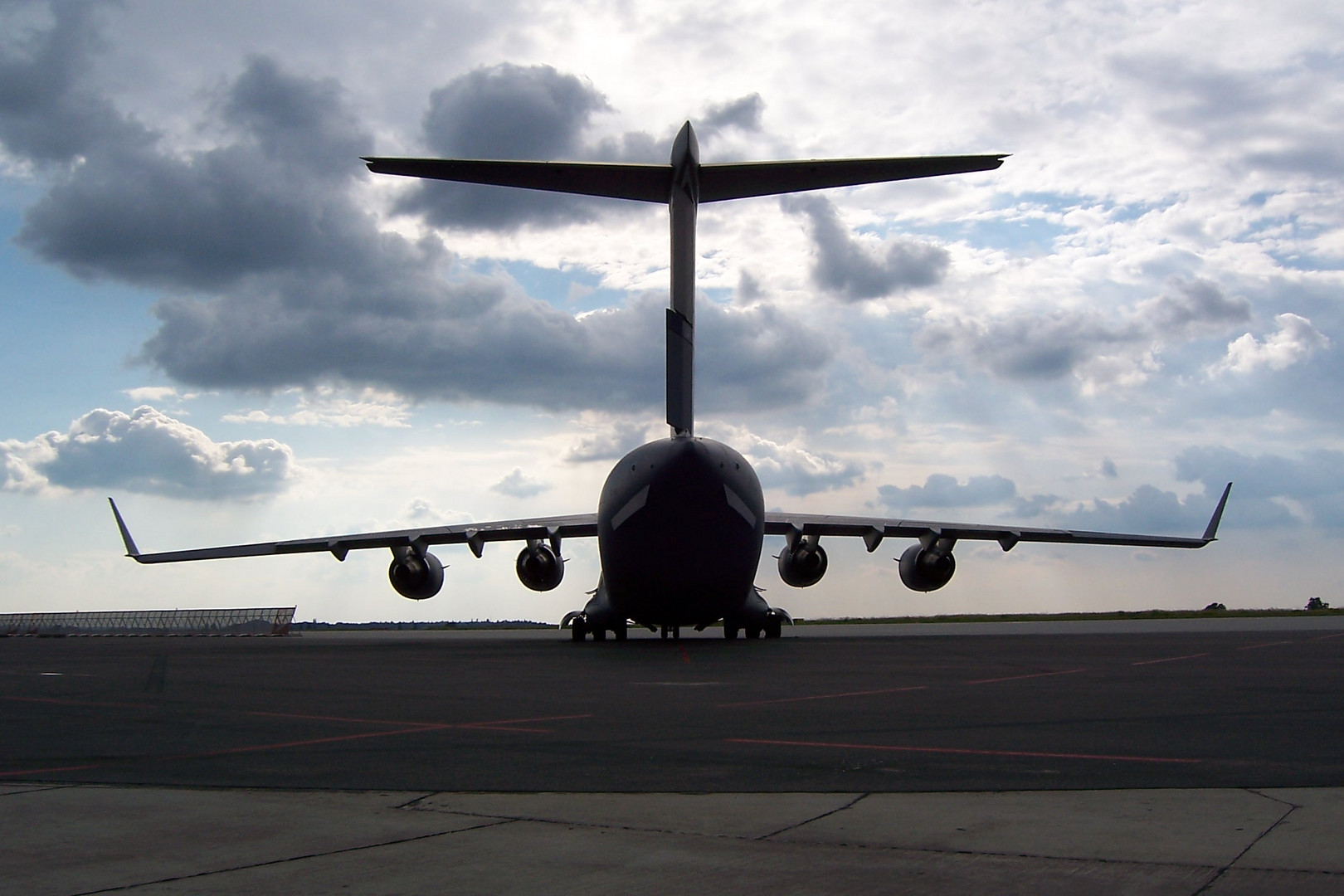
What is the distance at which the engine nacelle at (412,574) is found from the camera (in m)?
28.8

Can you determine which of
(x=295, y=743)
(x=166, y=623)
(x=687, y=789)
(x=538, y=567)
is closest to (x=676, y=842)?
(x=687, y=789)

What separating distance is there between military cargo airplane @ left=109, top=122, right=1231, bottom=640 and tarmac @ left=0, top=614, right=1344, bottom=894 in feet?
34.9

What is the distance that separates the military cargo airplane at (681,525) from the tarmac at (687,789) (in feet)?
34.9

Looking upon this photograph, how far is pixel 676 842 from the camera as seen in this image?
13.1 feet

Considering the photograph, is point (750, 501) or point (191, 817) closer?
point (191, 817)

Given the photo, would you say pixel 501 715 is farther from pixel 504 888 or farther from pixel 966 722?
pixel 504 888

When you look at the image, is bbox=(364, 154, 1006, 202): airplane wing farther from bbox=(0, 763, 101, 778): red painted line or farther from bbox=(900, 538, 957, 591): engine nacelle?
bbox=(0, 763, 101, 778): red painted line

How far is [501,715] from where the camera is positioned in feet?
27.9

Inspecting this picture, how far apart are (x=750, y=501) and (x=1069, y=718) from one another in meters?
14.8

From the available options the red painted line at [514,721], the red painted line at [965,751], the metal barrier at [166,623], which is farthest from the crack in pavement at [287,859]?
the metal barrier at [166,623]

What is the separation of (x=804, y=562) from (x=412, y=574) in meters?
10.2

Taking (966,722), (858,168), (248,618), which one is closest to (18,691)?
(966,722)

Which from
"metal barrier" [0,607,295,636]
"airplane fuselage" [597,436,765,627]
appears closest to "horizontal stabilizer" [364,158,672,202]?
"airplane fuselage" [597,436,765,627]

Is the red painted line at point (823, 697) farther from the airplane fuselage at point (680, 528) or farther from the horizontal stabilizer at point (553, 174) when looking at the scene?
the horizontal stabilizer at point (553, 174)
